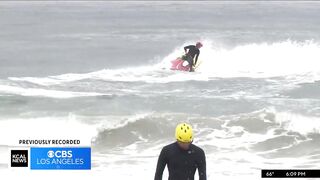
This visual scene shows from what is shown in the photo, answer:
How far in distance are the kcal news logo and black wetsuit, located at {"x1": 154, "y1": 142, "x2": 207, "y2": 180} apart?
15.2 ft

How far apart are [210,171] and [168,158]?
5.79 metres

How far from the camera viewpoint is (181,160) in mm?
6914

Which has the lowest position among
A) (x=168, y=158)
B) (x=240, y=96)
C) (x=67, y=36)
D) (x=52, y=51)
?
(x=168, y=158)

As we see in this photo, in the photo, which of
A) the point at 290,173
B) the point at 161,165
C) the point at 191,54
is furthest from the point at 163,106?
the point at 161,165

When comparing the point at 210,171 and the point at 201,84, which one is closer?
the point at 210,171

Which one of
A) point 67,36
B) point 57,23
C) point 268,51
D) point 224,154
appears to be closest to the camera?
point 224,154

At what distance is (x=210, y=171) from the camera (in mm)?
12578

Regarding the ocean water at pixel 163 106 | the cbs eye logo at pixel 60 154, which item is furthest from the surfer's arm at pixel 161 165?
the cbs eye logo at pixel 60 154

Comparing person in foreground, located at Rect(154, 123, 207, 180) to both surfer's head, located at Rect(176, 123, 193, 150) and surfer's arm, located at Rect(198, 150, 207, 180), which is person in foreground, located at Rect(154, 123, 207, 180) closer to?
surfer's arm, located at Rect(198, 150, 207, 180)

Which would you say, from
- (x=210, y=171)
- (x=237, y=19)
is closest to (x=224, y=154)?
(x=210, y=171)

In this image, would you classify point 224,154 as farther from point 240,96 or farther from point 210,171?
point 240,96

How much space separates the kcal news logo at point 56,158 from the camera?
1133cm

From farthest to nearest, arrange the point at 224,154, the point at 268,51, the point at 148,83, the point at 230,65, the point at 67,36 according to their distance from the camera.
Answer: the point at 67,36 → the point at 268,51 → the point at 230,65 → the point at 148,83 → the point at 224,154

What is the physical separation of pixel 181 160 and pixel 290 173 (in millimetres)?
6007
